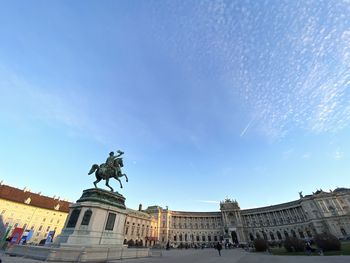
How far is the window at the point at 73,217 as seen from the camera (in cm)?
1153

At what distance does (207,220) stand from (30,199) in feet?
236

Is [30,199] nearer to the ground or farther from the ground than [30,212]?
farther from the ground

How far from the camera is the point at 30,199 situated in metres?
47.9

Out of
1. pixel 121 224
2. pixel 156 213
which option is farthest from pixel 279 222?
pixel 121 224

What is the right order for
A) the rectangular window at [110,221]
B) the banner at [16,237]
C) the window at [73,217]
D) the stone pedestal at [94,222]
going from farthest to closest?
the banner at [16,237]
the rectangular window at [110,221]
the window at [73,217]
the stone pedestal at [94,222]

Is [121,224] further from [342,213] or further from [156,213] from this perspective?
[342,213]

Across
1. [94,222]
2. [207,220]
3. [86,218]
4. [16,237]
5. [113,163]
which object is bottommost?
[16,237]

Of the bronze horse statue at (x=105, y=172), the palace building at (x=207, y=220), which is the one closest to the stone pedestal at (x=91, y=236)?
the bronze horse statue at (x=105, y=172)

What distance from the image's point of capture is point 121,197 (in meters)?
14.8

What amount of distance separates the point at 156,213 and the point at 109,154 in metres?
69.7

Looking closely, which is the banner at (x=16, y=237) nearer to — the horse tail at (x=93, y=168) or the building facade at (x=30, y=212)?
the horse tail at (x=93, y=168)

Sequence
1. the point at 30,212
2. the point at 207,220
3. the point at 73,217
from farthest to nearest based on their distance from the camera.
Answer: the point at 207,220, the point at 30,212, the point at 73,217

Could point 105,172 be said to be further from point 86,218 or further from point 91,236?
point 91,236

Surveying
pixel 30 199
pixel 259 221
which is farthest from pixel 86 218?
pixel 259 221
